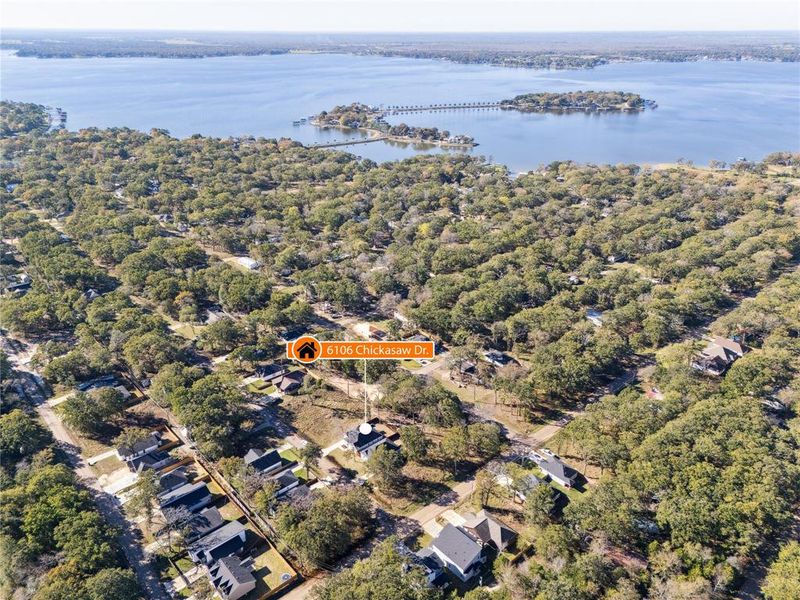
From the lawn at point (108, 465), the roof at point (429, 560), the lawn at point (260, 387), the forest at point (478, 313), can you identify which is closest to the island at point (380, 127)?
the forest at point (478, 313)

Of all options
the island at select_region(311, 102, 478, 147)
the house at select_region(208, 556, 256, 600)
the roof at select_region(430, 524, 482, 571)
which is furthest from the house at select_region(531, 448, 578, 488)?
the island at select_region(311, 102, 478, 147)

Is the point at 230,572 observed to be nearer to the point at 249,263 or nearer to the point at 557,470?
the point at 557,470

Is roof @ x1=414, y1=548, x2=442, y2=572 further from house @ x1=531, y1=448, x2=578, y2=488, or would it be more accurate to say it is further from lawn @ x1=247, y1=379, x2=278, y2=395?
lawn @ x1=247, y1=379, x2=278, y2=395

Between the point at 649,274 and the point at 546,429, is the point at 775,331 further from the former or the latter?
the point at 546,429

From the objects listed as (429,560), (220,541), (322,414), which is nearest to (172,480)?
(220,541)

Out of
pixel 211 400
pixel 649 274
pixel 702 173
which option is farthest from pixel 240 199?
pixel 702 173
